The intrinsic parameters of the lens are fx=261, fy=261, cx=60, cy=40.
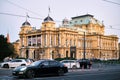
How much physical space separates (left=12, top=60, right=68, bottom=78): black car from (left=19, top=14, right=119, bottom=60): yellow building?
203 ft

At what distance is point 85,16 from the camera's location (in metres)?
109

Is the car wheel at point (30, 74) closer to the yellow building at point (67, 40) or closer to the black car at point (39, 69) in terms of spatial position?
the black car at point (39, 69)

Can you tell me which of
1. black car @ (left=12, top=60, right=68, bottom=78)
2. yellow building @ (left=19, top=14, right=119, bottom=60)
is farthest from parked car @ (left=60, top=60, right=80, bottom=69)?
yellow building @ (left=19, top=14, right=119, bottom=60)

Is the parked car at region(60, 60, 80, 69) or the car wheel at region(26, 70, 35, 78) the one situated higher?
the car wheel at region(26, 70, 35, 78)

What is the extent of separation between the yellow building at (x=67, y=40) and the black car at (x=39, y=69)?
203 feet


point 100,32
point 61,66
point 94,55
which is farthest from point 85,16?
point 61,66

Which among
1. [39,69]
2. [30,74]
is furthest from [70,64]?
[30,74]

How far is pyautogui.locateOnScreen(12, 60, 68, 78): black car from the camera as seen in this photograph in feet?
59.4

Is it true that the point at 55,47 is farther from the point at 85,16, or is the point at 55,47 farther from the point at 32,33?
the point at 85,16

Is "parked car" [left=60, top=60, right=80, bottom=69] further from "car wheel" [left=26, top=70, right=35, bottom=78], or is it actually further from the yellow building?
the yellow building

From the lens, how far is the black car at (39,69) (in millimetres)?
18094

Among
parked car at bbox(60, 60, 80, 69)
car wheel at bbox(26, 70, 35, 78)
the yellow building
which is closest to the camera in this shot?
car wheel at bbox(26, 70, 35, 78)

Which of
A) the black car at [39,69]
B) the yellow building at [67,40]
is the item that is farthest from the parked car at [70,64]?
the yellow building at [67,40]

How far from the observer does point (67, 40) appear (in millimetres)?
94250
